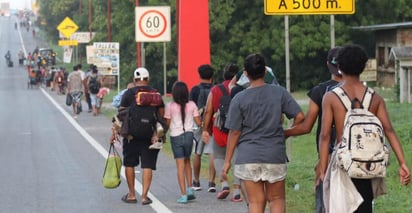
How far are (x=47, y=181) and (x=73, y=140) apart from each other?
8201 millimetres

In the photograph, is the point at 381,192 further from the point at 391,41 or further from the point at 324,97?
the point at 391,41

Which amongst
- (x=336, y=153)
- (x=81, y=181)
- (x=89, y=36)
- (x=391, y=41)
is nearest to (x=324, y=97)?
(x=336, y=153)

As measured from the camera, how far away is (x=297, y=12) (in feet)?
43.7

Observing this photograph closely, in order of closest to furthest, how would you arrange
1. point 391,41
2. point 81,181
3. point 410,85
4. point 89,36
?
point 81,181, point 410,85, point 391,41, point 89,36

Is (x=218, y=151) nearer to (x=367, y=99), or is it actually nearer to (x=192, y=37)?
(x=367, y=99)

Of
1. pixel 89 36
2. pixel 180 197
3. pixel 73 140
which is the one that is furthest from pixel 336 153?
pixel 89 36

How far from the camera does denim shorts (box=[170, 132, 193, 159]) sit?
12.6 metres

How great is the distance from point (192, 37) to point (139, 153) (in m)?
9.47

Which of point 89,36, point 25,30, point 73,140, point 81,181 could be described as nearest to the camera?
point 81,181

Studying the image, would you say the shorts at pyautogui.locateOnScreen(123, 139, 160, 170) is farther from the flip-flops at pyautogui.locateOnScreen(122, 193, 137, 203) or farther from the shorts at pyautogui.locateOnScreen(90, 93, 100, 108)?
the shorts at pyautogui.locateOnScreen(90, 93, 100, 108)

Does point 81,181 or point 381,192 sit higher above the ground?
point 381,192

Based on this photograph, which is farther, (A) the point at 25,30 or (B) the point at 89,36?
(A) the point at 25,30

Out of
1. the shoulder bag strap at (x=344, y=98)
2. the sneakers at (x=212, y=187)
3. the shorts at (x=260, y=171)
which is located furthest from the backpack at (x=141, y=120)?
the shoulder bag strap at (x=344, y=98)

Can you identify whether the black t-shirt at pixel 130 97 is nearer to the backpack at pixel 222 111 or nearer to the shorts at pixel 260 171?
the backpack at pixel 222 111
